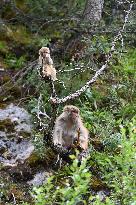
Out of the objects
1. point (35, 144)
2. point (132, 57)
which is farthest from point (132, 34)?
point (35, 144)

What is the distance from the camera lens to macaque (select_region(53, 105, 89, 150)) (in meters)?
6.70

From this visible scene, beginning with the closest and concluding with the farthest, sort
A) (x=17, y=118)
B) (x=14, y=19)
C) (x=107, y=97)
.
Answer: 1. (x=17, y=118)
2. (x=107, y=97)
3. (x=14, y=19)

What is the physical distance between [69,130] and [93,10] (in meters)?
3.42

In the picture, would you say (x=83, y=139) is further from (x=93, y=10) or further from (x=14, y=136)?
(x=93, y=10)

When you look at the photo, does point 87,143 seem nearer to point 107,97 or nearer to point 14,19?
point 107,97

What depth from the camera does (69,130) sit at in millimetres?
7062

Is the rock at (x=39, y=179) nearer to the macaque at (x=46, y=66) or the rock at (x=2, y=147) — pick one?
the rock at (x=2, y=147)

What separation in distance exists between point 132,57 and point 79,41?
1082 millimetres

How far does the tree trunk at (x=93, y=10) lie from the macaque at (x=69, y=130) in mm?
3196

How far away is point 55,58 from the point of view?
9.41m

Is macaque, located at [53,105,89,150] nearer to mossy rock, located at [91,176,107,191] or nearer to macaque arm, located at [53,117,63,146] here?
macaque arm, located at [53,117,63,146]

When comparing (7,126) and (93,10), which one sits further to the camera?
(93,10)

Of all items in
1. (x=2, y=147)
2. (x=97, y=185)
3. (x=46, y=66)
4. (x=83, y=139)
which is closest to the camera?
(x=97, y=185)

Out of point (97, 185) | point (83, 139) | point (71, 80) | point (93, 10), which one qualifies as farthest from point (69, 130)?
point (93, 10)
